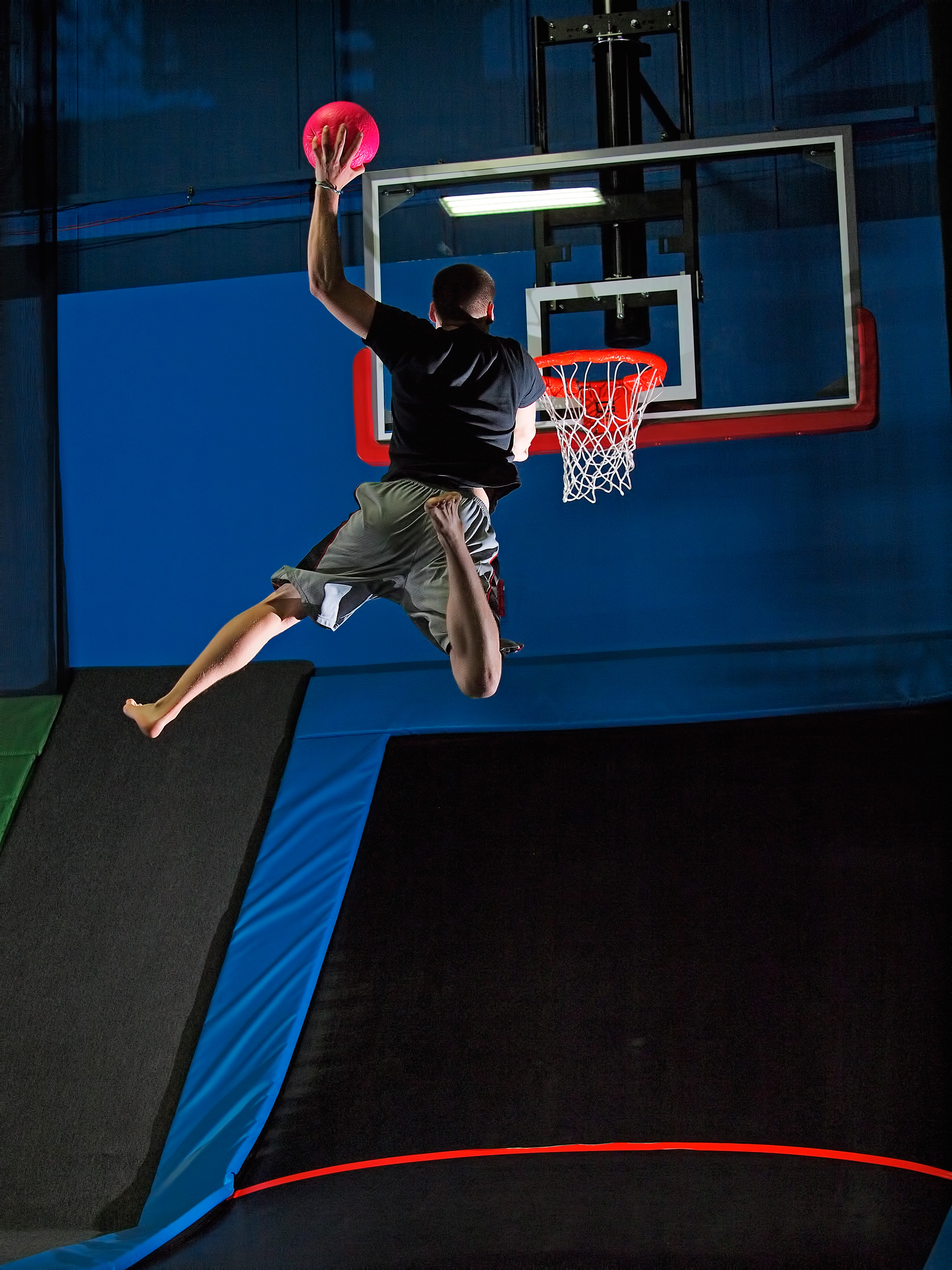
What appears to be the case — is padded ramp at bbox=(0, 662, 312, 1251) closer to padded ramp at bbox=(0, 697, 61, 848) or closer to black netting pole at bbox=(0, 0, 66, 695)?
padded ramp at bbox=(0, 697, 61, 848)

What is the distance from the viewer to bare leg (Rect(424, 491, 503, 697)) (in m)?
2.72

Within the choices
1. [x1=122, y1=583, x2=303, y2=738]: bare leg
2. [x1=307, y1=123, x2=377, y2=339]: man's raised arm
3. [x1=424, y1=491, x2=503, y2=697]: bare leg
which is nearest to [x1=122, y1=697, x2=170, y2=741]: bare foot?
[x1=122, y1=583, x2=303, y2=738]: bare leg

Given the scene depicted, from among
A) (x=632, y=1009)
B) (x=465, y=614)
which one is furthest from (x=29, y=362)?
(x=632, y=1009)

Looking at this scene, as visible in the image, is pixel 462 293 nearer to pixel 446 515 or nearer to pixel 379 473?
pixel 446 515

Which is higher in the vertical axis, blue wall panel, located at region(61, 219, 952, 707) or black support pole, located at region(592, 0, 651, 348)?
black support pole, located at region(592, 0, 651, 348)

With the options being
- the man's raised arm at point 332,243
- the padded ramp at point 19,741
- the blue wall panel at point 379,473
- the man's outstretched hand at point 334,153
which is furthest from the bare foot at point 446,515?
the padded ramp at point 19,741

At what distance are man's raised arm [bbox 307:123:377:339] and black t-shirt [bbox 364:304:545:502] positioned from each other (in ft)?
0.15

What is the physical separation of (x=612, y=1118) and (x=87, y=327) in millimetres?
4035

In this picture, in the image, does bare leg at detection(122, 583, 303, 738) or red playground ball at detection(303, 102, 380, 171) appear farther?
bare leg at detection(122, 583, 303, 738)

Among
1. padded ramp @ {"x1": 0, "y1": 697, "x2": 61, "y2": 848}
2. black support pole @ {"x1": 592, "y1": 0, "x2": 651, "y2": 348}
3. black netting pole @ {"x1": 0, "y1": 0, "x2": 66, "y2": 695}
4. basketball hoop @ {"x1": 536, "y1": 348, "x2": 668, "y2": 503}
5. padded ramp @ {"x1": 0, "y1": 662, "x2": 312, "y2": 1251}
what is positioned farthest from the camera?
black netting pole @ {"x1": 0, "y1": 0, "x2": 66, "y2": 695}

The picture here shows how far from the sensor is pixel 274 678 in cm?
513

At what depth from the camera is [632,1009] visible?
3.72 m

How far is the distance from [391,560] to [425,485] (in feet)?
0.74

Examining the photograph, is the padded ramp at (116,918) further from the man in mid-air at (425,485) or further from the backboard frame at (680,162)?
the backboard frame at (680,162)
